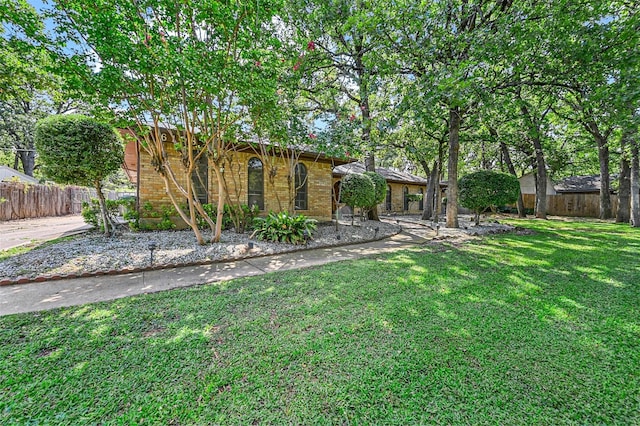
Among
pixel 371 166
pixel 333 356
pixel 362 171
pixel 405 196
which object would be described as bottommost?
pixel 333 356

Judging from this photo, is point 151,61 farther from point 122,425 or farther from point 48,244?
point 48,244

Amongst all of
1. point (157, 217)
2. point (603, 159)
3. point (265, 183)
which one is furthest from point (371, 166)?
point (603, 159)

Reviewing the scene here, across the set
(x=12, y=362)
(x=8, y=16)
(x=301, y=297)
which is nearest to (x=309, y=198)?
(x=301, y=297)

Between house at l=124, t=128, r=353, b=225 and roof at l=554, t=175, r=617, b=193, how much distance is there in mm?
22738

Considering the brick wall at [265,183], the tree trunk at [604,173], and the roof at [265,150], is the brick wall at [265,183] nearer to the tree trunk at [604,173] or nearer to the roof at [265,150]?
the roof at [265,150]

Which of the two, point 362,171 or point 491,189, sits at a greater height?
point 362,171

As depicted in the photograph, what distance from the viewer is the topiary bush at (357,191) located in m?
9.16

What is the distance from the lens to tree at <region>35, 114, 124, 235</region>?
19.4 feet

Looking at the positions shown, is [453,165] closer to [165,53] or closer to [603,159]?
[165,53]

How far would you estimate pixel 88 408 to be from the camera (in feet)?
5.27

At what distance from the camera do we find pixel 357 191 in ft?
30.0

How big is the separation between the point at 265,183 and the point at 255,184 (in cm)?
41

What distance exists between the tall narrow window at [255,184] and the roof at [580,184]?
85.4 ft

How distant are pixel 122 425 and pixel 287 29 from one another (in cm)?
1107
